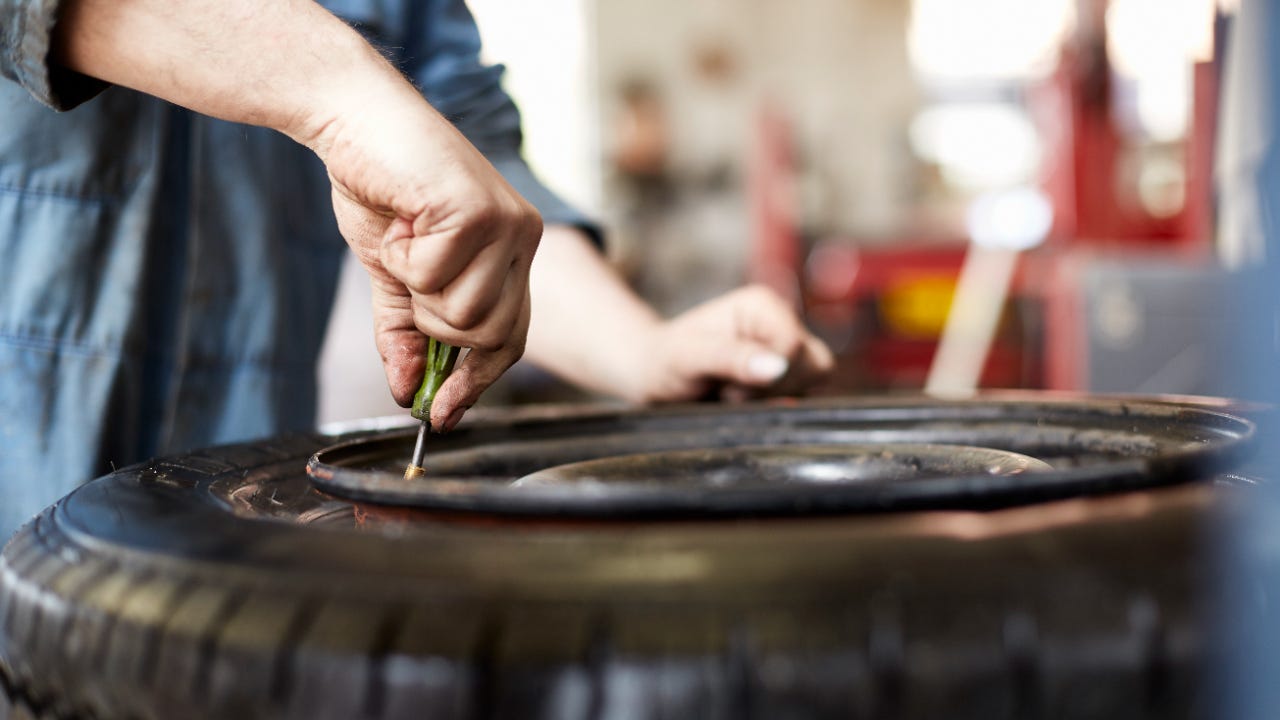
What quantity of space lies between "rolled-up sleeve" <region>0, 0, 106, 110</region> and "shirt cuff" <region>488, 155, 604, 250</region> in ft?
1.91

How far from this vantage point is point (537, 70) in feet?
24.3

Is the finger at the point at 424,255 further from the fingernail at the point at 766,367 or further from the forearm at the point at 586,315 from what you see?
the forearm at the point at 586,315

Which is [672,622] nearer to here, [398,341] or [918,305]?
[398,341]

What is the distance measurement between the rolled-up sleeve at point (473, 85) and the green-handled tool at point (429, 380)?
0.56 metres

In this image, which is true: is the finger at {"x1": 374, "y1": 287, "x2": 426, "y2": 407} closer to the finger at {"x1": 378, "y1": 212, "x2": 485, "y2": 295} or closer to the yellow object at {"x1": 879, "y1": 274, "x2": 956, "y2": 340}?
the finger at {"x1": 378, "y1": 212, "x2": 485, "y2": 295}

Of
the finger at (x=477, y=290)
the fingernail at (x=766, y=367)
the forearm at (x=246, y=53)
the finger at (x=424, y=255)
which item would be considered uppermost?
the forearm at (x=246, y=53)

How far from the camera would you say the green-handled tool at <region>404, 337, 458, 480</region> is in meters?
0.57

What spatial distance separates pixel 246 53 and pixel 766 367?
564 mm

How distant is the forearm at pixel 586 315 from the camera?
1.10 metres

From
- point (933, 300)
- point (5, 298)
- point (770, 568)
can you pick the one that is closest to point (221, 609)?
point (770, 568)

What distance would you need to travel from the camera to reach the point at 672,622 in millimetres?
256

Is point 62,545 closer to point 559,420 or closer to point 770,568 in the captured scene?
point 770,568

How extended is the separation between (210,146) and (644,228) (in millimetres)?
6681

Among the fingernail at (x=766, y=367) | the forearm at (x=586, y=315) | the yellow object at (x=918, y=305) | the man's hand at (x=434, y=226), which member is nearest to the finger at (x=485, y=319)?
the man's hand at (x=434, y=226)
